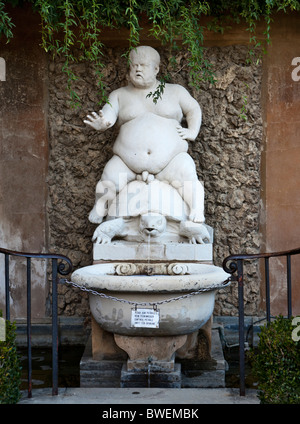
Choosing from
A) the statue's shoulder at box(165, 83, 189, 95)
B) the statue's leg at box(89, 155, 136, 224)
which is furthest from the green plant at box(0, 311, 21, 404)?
the statue's shoulder at box(165, 83, 189, 95)

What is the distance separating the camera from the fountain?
428 cm

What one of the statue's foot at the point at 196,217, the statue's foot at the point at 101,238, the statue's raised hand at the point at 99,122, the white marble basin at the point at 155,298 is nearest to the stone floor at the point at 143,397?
the white marble basin at the point at 155,298

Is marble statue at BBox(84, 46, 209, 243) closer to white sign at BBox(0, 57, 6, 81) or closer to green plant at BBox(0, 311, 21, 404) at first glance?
white sign at BBox(0, 57, 6, 81)

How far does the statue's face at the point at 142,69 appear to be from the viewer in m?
5.06

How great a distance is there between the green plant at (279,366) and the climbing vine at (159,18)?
2.12m

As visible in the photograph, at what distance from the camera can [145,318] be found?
421cm

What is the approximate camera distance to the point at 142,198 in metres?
5.03

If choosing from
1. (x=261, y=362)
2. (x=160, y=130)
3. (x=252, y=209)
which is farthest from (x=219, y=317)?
(x=261, y=362)

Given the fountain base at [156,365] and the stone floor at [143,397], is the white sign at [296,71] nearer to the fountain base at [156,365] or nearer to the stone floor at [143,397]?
the fountain base at [156,365]

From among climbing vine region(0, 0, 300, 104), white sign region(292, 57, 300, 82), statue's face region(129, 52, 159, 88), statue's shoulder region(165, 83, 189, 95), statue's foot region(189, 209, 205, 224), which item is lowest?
statue's foot region(189, 209, 205, 224)

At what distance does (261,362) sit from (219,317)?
218 centimetres

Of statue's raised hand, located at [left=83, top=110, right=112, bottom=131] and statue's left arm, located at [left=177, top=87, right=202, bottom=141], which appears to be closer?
statue's raised hand, located at [left=83, top=110, right=112, bottom=131]

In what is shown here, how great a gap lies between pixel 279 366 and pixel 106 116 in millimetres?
2448
